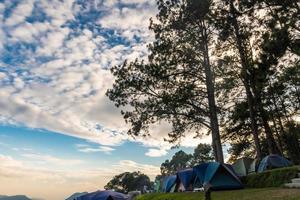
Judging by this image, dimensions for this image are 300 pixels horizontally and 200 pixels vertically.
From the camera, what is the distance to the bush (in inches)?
670

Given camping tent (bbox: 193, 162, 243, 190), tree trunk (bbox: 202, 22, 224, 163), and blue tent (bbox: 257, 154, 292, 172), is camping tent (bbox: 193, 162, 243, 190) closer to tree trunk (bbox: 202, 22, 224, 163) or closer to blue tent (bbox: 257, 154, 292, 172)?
tree trunk (bbox: 202, 22, 224, 163)

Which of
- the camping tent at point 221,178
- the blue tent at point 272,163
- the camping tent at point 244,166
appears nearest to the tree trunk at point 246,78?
the blue tent at point 272,163

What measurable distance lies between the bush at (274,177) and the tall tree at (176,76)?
427 centimetres

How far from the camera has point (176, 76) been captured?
83.6ft

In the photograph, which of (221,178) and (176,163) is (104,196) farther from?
(176,163)

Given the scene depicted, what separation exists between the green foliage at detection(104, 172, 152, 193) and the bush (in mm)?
103496

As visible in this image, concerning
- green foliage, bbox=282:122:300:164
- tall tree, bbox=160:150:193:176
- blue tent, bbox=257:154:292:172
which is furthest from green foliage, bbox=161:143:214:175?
blue tent, bbox=257:154:292:172

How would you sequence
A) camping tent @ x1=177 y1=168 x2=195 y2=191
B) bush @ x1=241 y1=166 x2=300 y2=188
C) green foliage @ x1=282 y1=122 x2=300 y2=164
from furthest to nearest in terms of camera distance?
green foliage @ x1=282 y1=122 x2=300 y2=164, camping tent @ x1=177 y1=168 x2=195 y2=191, bush @ x1=241 y1=166 x2=300 y2=188

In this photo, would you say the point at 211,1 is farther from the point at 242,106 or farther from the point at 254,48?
the point at 242,106

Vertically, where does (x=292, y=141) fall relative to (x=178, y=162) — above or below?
below

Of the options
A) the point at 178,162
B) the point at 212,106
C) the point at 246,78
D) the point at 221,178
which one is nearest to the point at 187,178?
the point at 221,178

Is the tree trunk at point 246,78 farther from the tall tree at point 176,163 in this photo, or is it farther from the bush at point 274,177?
the tall tree at point 176,163

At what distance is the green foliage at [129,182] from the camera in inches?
4781

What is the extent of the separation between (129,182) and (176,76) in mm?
102065
